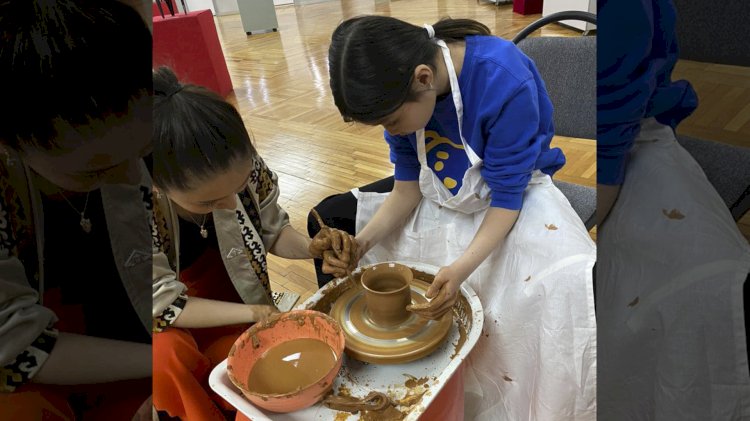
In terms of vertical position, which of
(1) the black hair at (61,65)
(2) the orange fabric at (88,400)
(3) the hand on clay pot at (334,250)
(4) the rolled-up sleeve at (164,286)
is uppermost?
(1) the black hair at (61,65)

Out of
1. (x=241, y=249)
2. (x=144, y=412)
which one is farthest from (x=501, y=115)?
(x=144, y=412)

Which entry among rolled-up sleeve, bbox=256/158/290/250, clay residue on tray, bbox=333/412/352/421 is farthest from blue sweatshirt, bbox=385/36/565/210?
clay residue on tray, bbox=333/412/352/421

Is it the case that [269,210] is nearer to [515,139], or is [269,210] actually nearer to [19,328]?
[515,139]

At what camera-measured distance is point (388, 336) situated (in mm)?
765

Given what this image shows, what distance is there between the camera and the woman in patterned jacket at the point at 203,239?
32 cm

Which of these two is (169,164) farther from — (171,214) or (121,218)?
(121,218)

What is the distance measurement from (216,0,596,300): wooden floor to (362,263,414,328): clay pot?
28 cm

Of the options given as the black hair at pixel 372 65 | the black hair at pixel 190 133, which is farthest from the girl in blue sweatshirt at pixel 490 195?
the black hair at pixel 190 133

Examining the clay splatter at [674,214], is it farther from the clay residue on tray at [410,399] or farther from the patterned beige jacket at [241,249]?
the clay residue on tray at [410,399]

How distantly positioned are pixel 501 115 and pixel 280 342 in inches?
21.3

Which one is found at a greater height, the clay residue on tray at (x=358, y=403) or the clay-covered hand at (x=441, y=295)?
the clay-covered hand at (x=441, y=295)

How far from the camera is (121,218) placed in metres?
0.15

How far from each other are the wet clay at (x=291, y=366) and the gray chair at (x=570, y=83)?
716 mm

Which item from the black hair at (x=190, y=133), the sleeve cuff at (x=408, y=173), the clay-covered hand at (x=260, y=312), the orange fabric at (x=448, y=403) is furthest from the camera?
the sleeve cuff at (x=408, y=173)
